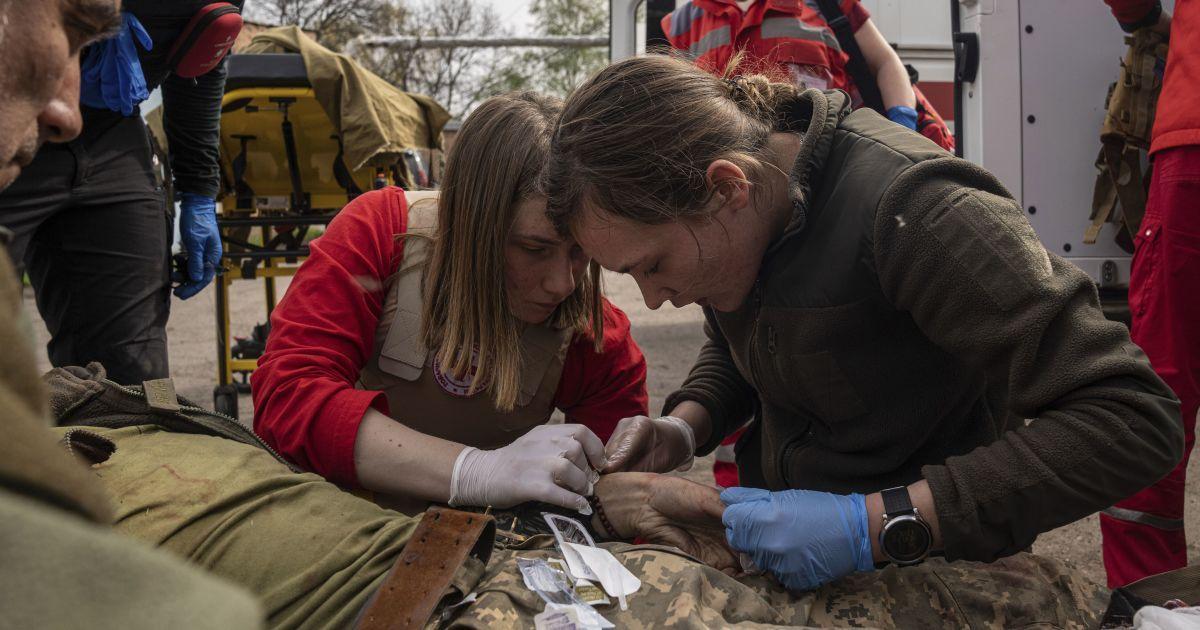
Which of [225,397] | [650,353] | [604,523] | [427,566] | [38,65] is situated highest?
[38,65]

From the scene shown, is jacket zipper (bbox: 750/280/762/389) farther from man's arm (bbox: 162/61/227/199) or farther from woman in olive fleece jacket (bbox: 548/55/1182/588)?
man's arm (bbox: 162/61/227/199)

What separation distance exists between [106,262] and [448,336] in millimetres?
1133

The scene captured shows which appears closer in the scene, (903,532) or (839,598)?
(903,532)

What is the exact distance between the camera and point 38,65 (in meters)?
1.05

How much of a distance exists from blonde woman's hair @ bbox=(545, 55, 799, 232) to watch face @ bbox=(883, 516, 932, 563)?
2.08 feet

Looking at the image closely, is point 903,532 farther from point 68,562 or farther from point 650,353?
point 650,353

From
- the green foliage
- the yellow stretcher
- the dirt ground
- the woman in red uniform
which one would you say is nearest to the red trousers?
the dirt ground

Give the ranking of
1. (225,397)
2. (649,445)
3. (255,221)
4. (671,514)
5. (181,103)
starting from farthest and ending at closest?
1. (255,221)
2. (225,397)
3. (181,103)
4. (649,445)
5. (671,514)

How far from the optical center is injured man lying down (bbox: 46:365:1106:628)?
154 centimetres

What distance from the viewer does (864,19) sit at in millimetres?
3572

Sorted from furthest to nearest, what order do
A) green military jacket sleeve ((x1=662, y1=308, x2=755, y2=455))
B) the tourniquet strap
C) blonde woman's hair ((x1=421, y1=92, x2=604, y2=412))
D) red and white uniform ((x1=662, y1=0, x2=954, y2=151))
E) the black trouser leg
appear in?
red and white uniform ((x1=662, y1=0, x2=954, y2=151)), the black trouser leg, green military jacket sleeve ((x1=662, y1=308, x2=755, y2=455)), blonde woman's hair ((x1=421, y1=92, x2=604, y2=412)), the tourniquet strap

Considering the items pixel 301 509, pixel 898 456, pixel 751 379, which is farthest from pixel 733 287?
pixel 301 509

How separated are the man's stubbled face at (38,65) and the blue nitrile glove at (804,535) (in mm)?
1225

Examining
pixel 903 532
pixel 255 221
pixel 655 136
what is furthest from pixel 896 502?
pixel 255 221
